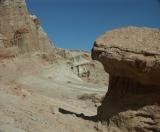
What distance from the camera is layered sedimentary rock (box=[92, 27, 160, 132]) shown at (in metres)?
10.6

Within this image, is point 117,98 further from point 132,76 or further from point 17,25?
point 17,25

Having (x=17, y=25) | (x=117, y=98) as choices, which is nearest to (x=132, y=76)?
(x=117, y=98)

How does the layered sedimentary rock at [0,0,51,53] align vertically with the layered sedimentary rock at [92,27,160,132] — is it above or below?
below

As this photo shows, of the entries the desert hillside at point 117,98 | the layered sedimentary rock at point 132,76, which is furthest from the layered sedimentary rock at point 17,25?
the layered sedimentary rock at point 132,76

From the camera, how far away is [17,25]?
3400cm

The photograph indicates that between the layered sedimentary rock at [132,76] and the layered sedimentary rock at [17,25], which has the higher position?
the layered sedimentary rock at [132,76]

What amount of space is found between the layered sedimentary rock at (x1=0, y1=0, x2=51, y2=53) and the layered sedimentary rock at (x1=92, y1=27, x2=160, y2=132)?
22472 millimetres

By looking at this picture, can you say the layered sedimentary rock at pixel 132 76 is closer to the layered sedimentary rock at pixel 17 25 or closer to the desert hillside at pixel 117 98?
the desert hillside at pixel 117 98

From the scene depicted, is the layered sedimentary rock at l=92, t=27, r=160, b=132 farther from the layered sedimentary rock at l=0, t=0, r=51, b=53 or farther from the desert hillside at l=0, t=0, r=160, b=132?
the layered sedimentary rock at l=0, t=0, r=51, b=53

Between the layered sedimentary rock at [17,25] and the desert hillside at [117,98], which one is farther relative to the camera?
the layered sedimentary rock at [17,25]

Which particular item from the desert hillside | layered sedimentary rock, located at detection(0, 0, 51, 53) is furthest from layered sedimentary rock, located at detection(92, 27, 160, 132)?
layered sedimentary rock, located at detection(0, 0, 51, 53)

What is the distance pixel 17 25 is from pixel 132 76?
23.9 metres

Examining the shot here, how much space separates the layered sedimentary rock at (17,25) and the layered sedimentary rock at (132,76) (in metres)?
22.5

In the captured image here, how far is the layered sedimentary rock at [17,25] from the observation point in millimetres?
33625
